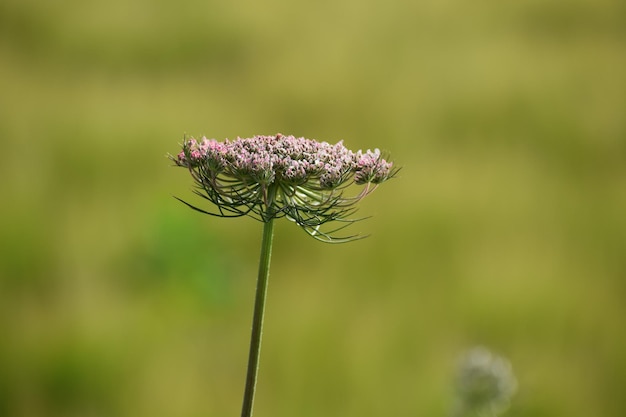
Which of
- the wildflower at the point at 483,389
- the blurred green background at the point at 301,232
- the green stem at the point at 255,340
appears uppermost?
the blurred green background at the point at 301,232

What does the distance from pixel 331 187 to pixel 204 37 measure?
14.5 ft

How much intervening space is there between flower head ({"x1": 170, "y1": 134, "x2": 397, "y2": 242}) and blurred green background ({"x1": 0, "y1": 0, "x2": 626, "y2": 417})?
1954mm

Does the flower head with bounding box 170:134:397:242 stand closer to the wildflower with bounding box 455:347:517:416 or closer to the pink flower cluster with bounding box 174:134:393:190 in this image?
the pink flower cluster with bounding box 174:134:393:190

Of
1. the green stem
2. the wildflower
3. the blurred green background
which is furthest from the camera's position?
the blurred green background

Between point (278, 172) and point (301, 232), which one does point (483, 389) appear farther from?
point (301, 232)

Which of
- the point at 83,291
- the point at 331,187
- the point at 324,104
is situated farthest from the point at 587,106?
the point at 331,187

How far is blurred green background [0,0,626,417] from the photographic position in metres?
3.79

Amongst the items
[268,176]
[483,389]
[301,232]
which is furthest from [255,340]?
[301,232]

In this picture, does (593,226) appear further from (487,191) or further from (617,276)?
(487,191)

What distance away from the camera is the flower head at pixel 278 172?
1.29 metres

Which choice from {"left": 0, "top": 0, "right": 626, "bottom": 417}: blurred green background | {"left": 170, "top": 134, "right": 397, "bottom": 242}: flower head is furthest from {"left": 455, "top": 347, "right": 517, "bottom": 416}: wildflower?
{"left": 170, "top": 134, "right": 397, "bottom": 242}: flower head

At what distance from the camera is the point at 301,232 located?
4.55 meters

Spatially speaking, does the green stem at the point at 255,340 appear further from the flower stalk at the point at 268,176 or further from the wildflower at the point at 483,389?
the wildflower at the point at 483,389

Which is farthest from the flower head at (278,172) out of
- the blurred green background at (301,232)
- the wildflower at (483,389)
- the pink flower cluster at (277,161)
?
the blurred green background at (301,232)
